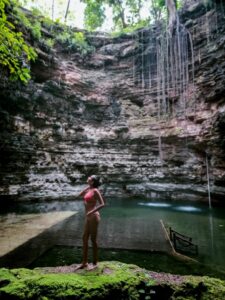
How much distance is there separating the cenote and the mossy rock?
1697mm

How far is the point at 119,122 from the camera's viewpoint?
18.2 m

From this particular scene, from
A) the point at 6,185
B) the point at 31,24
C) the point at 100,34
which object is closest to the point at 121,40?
the point at 100,34

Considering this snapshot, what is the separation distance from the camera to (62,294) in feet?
9.49

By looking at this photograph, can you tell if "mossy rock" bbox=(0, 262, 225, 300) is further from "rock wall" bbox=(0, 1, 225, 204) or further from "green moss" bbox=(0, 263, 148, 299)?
"rock wall" bbox=(0, 1, 225, 204)

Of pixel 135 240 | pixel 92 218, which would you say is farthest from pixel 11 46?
pixel 135 240

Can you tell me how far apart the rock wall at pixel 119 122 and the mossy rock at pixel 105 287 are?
10.1 metres

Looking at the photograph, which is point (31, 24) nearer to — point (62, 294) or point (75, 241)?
point (75, 241)

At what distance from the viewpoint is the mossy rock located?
2.91 meters

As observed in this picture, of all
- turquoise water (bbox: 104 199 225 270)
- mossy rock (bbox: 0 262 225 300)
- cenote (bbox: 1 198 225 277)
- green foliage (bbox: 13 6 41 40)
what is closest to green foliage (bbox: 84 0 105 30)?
green foliage (bbox: 13 6 41 40)

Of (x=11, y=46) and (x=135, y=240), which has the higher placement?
(x=11, y=46)

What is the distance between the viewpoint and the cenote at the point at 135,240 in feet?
17.3

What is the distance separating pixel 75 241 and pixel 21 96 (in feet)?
31.7

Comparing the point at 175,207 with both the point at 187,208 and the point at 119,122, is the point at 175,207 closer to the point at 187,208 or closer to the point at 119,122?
the point at 187,208

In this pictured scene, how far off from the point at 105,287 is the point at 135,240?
4.18m
